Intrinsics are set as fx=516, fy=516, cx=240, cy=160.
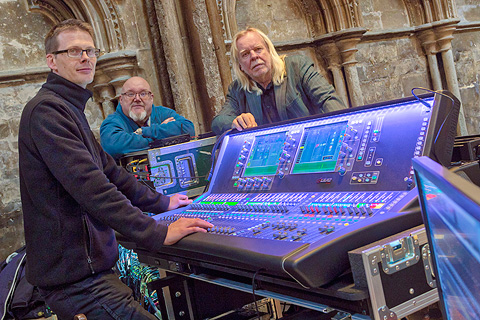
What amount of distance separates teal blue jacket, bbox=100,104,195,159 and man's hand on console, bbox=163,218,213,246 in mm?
1700

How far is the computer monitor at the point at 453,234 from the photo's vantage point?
504 mm

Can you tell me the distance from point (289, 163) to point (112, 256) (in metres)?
0.80

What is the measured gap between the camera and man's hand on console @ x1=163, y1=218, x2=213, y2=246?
1.88 metres

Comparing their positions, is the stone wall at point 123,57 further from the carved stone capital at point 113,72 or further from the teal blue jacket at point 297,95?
the teal blue jacket at point 297,95

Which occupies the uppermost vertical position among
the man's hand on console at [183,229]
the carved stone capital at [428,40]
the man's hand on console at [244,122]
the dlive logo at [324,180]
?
the carved stone capital at [428,40]

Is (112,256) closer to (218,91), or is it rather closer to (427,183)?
(427,183)

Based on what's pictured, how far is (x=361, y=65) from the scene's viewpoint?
700 cm

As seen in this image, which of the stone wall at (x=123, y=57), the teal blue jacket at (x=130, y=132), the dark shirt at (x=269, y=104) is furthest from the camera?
the stone wall at (x=123, y=57)

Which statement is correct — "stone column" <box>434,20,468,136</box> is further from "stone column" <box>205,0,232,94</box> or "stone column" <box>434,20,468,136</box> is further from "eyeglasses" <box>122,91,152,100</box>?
"eyeglasses" <box>122,91,152,100</box>

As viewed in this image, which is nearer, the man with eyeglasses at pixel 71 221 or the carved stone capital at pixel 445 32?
the man with eyeglasses at pixel 71 221

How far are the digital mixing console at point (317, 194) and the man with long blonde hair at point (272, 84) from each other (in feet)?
1.74

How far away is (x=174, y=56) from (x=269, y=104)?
2289 mm

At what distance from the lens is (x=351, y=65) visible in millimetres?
6633

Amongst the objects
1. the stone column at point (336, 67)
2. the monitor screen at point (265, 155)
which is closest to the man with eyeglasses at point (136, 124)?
the monitor screen at point (265, 155)
